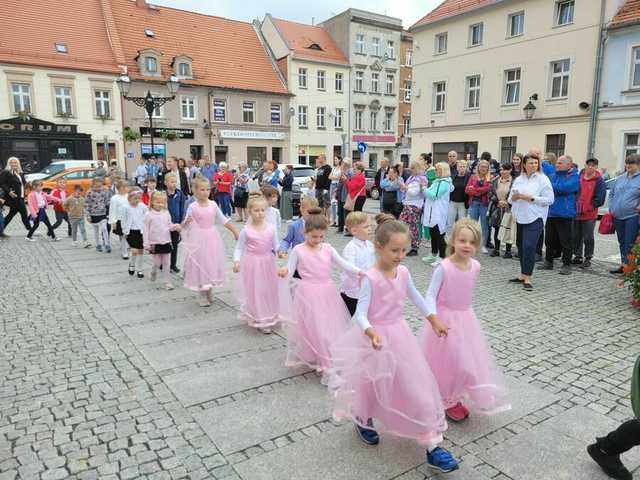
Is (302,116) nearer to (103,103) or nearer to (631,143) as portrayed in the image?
(103,103)

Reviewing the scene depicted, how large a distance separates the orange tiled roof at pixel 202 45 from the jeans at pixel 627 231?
32.0m

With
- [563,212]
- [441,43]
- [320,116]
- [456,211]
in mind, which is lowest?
[456,211]

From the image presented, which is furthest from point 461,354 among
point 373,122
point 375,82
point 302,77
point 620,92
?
point 375,82

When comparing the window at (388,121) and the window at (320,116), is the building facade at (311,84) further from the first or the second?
the window at (388,121)

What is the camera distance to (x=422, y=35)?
28406 millimetres

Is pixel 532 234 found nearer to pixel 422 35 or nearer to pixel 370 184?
pixel 370 184

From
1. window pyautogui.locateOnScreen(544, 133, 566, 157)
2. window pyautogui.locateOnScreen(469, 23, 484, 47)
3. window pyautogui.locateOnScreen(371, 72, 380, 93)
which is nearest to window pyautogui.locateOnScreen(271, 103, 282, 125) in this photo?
window pyautogui.locateOnScreen(371, 72, 380, 93)

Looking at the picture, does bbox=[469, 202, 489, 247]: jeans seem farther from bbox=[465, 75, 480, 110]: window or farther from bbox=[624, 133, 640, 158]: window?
bbox=[465, 75, 480, 110]: window

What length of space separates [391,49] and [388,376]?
1810 inches

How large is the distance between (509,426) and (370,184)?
21994 millimetres

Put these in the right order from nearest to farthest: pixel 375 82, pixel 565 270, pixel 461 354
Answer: pixel 461 354
pixel 565 270
pixel 375 82

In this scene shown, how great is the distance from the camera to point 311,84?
4016 centimetres

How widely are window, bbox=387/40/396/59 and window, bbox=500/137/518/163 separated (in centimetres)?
2287

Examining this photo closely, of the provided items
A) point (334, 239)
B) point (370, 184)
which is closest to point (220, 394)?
point (334, 239)
